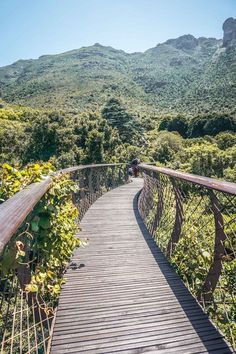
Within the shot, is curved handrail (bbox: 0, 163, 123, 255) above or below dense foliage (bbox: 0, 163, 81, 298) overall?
above

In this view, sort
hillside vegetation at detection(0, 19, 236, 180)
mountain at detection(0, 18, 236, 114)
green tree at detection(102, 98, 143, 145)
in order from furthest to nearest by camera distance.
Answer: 1. mountain at detection(0, 18, 236, 114)
2. green tree at detection(102, 98, 143, 145)
3. hillside vegetation at detection(0, 19, 236, 180)

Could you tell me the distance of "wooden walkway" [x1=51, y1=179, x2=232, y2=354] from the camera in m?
2.21

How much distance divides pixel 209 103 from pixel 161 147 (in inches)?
1905

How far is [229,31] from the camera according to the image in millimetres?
157875

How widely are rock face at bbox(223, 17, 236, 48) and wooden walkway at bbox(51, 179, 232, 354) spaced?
17201 cm

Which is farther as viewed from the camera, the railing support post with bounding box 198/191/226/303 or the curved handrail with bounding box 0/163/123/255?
the railing support post with bounding box 198/191/226/303

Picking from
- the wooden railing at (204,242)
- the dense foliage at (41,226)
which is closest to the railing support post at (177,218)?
the wooden railing at (204,242)

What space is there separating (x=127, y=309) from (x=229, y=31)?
184625 mm

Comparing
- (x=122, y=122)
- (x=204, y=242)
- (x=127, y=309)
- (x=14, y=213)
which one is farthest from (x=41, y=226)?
(x=122, y=122)

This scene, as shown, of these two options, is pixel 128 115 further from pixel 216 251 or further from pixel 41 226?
pixel 41 226

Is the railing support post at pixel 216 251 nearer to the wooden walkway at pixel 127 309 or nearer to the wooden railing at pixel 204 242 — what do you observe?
the wooden railing at pixel 204 242

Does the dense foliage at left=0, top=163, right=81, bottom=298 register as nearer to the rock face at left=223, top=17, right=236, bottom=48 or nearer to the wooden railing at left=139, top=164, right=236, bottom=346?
the wooden railing at left=139, top=164, right=236, bottom=346

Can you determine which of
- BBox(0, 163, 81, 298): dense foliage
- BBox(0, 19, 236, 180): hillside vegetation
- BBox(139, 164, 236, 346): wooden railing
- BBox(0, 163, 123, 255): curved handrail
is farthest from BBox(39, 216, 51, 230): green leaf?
BBox(139, 164, 236, 346): wooden railing

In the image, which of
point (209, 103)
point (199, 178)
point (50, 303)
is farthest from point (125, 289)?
point (209, 103)
